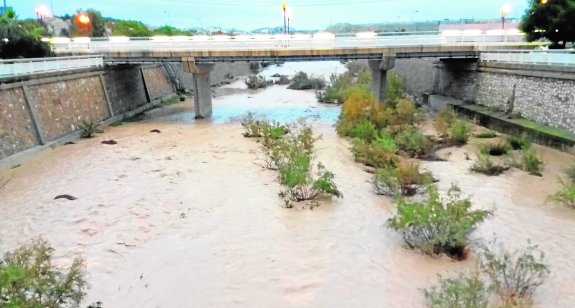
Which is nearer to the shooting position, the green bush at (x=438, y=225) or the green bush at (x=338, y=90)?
the green bush at (x=438, y=225)

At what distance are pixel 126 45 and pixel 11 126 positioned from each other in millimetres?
11753

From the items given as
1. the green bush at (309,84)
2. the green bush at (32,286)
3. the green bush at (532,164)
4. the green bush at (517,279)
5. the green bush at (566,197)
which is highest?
the green bush at (32,286)

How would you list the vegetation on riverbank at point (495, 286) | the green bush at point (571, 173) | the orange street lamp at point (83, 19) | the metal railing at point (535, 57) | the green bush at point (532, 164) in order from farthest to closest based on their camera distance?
the orange street lamp at point (83, 19), the metal railing at point (535, 57), the green bush at point (532, 164), the green bush at point (571, 173), the vegetation on riverbank at point (495, 286)

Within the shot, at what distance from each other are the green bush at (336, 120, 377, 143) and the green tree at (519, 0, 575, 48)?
11.3 m

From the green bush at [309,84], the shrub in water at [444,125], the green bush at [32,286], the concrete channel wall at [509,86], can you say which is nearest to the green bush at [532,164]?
the concrete channel wall at [509,86]

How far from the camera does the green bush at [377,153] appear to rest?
17.5 metres

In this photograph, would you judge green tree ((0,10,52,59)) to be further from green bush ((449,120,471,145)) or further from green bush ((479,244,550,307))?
green bush ((479,244,550,307))

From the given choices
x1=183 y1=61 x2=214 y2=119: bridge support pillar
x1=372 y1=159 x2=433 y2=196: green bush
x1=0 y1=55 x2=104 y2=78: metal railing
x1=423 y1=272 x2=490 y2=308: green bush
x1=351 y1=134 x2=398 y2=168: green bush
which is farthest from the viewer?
x1=183 y1=61 x2=214 y2=119: bridge support pillar

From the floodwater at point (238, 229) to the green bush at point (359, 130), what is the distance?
254 centimetres

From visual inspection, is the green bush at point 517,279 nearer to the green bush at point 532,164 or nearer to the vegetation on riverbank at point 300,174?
the vegetation on riverbank at point 300,174

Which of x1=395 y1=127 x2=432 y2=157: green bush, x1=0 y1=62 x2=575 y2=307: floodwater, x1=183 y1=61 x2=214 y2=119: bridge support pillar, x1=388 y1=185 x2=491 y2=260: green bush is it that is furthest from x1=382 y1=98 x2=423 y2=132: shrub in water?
x1=388 y1=185 x2=491 y2=260: green bush

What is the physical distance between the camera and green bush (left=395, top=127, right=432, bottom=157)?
64.1ft

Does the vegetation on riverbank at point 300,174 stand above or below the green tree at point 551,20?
below

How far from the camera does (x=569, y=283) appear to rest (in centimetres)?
908
